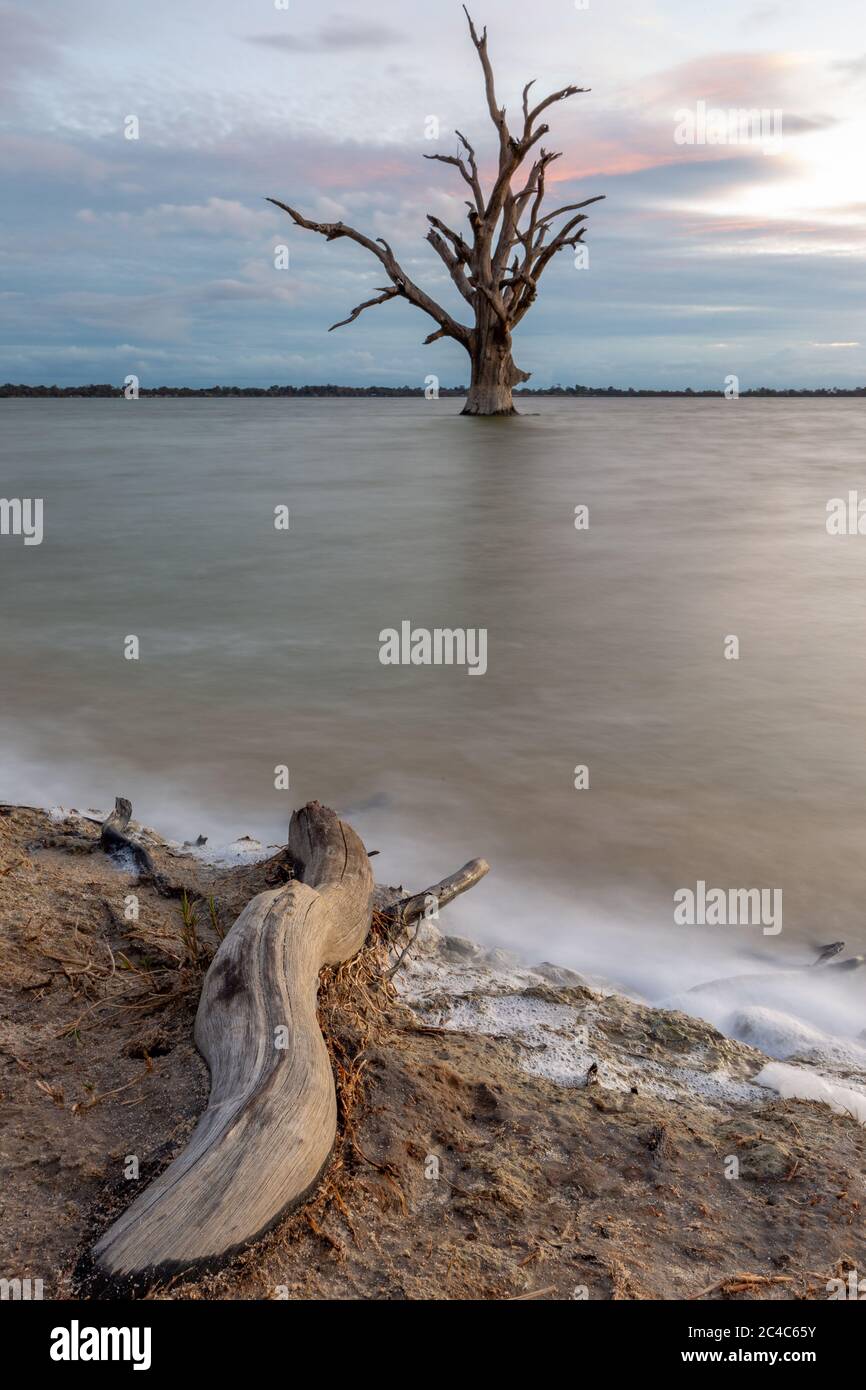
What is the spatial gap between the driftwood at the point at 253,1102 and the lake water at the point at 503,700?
1069mm

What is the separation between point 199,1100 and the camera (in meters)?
2.11

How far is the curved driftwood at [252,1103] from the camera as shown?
65.5 inches

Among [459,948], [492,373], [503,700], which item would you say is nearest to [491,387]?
[492,373]

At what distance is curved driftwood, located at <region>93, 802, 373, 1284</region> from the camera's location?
166cm

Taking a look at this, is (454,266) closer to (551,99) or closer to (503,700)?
(551,99)

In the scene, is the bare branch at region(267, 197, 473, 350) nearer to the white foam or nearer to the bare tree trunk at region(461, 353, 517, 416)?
the bare tree trunk at region(461, 353, 517, 416)

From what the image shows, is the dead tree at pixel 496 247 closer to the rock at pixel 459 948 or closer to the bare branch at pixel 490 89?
the bare branch at pixel 490 89

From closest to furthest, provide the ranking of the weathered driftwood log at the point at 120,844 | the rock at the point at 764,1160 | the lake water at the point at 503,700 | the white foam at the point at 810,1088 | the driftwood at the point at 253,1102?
the driftwood at the point at 253,1102, the rock at the point at 764,1160, the white foam at the point at 810,1088, the weathered driftwood log at the point at 120,844, the lake water at the point at 503,700

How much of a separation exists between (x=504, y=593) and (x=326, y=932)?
735 centimetres

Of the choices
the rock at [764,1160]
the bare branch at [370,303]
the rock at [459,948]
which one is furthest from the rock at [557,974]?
the bare branch at [370,303]

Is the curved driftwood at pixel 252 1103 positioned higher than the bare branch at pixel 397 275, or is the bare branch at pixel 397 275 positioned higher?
the bare branch at pixel 397 275

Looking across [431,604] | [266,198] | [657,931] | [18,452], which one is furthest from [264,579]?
[18,452]

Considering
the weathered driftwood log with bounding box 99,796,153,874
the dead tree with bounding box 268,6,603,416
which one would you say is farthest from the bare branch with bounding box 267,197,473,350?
the weathered driftwood log with bounding box 99,796,153,874

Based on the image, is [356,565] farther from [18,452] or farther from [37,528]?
[18,452]
